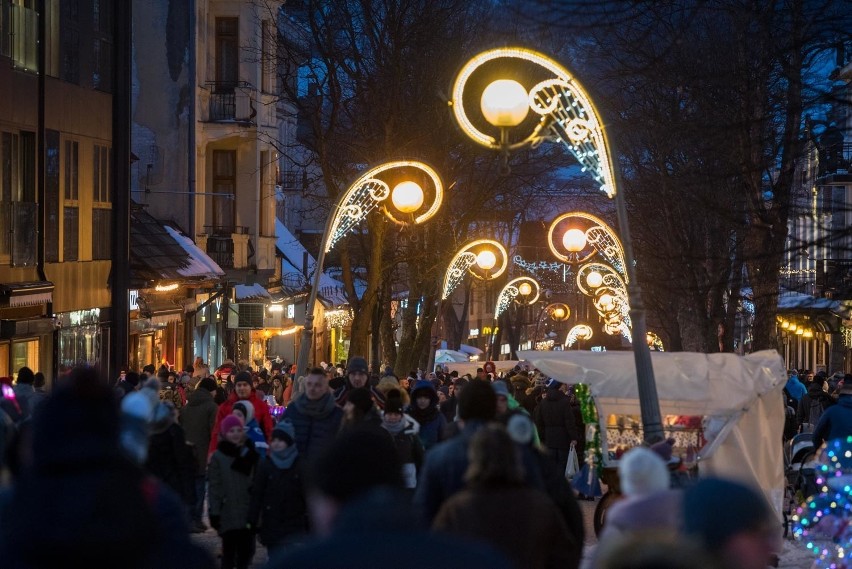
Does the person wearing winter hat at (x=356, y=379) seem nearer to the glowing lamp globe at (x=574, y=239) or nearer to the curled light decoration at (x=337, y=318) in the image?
the glowing lamp globe at (x=574, y=239)

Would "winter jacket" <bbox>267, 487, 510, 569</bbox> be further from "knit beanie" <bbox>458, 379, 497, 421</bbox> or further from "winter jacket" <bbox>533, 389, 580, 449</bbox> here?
"winter jacket" <bbox>533, 389, 580, 449</bbox>

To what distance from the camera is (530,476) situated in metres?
7.29

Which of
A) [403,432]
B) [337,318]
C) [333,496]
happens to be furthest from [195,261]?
[333,496]

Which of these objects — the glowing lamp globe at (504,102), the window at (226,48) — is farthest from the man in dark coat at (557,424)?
the window at (226,48)

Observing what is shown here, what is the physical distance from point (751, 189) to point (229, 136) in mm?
18464

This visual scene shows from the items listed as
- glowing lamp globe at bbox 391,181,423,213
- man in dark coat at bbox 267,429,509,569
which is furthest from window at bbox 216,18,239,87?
man in dark coat at bbox 267,429,509,569

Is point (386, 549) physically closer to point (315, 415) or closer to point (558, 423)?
point (315, 415)

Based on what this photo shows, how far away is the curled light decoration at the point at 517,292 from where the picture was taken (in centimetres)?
4594

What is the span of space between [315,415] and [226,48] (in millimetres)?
26593

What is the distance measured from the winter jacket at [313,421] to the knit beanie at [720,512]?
759 centimetres

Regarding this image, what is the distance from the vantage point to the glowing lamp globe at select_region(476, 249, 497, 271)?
111ft

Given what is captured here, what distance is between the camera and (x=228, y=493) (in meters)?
11.7

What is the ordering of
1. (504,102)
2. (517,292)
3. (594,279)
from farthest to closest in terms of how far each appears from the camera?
(517,292) → (594,279) → (504,102)

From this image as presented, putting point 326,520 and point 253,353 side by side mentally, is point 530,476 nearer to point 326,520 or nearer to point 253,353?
point 326,520
